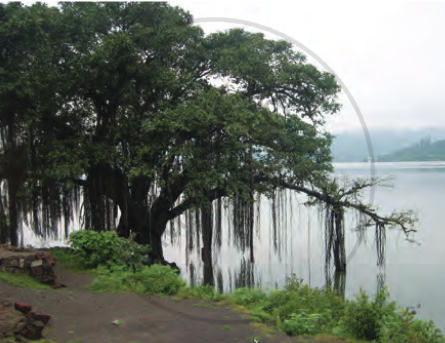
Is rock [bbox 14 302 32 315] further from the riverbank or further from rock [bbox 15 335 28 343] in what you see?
rock [bbox 15 335 28 343]

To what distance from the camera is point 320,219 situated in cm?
923

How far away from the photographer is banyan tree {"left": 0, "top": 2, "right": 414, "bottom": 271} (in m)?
7.49

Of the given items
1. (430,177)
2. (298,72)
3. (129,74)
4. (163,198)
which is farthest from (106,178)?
(430,177)

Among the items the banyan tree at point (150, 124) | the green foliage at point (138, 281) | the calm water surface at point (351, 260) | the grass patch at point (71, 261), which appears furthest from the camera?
the calm water surface at point (351, 260)

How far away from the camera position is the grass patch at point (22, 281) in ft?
17.2

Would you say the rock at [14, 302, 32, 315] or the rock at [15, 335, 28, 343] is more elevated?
the rock at [14, 302, 32, 315]

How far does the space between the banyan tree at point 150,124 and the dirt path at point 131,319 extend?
2554mm

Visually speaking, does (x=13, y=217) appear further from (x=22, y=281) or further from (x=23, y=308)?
(x=23, y=308)

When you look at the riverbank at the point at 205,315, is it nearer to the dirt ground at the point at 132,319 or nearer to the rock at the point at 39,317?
the dirt ground at the point at 132,319

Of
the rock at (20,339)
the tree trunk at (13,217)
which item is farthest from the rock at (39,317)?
the tree trunk at (13,217)

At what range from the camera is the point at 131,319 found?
4.43 metres

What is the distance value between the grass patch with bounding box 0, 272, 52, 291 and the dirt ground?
0.14 metres

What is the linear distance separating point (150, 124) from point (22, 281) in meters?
3.43

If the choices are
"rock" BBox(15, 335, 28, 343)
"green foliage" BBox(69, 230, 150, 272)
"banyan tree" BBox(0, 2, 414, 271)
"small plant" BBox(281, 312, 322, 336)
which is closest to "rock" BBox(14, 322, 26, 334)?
"rock" BBox(15, 335, 28, 343)
